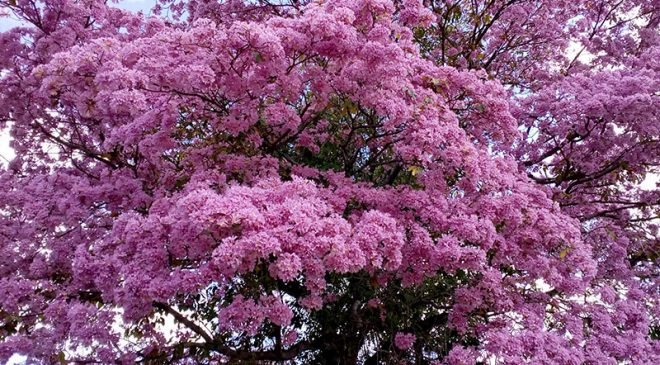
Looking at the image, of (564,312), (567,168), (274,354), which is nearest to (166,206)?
(274,354)

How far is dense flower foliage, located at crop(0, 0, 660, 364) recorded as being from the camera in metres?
5.81

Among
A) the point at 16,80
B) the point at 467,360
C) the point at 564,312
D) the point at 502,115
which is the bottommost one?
the point at 467,360

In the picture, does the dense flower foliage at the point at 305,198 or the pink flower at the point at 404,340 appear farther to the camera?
the pink flower at the point at 404,340

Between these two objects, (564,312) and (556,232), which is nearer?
(556,232)

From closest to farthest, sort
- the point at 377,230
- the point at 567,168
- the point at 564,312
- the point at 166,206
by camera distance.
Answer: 1. the point at 377,230
2. the point at 166,206
3. the point at 564,312
4. the point at 567,168

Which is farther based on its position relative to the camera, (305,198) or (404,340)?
(404,340)

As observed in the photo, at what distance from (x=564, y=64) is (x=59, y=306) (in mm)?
11295

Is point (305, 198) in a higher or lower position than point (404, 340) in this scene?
higher

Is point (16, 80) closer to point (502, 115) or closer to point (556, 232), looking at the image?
point (502, 115)

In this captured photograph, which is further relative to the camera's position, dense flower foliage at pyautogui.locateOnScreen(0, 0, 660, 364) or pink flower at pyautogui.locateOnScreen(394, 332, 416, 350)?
pink flower at pyautogui.locateOnScreen(394, 332, 416, 350)

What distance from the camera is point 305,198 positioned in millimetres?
6168

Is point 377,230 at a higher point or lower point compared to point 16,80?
lower

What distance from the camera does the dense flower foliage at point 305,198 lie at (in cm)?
581

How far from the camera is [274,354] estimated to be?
907 cm
